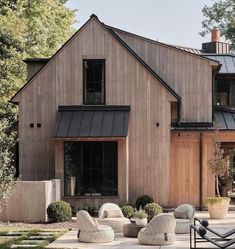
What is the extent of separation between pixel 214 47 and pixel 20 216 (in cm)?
1699

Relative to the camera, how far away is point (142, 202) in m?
21.8

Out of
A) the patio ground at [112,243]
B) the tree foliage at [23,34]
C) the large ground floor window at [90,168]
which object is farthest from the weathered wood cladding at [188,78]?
the patio ground at [112,243]

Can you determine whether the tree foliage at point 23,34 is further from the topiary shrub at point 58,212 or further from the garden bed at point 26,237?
the garden bed at point 26,237

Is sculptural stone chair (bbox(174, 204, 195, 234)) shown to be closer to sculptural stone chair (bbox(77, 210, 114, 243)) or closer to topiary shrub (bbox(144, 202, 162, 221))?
topiary shrub (bbox(144, 202, 162, 221))

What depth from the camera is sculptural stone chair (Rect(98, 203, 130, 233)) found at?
17719 mm

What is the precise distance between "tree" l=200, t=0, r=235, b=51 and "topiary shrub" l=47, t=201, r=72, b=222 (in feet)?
119

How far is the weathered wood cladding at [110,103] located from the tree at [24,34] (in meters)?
3.61

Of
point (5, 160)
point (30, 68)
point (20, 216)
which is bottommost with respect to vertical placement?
point (20, 216)

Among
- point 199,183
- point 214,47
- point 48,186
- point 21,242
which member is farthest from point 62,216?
point 214,47

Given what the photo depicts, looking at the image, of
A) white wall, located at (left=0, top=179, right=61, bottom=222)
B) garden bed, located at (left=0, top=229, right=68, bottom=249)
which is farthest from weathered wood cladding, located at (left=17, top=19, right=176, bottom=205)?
garden bed, located at (left=0, top=229, right=68, bottom=249)

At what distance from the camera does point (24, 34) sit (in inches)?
1325

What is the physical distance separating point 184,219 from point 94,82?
7790mm

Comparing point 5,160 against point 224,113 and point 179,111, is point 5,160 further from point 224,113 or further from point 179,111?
point 224,113

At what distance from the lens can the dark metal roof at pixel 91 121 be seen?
22.4 m
